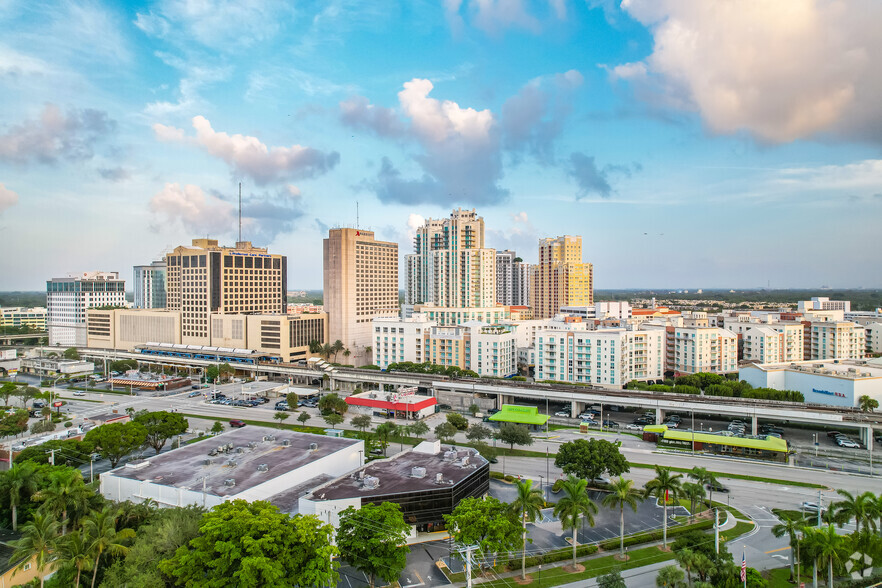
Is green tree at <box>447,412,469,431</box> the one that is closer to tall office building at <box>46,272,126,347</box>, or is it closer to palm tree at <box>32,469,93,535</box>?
palm tree at <box>32,469,93,535</box>

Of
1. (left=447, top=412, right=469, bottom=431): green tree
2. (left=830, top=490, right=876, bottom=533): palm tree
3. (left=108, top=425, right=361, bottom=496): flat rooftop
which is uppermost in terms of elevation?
(left=830, top=490, right=876, bottom=533): palm tree

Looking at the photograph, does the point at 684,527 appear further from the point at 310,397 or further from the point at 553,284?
the point at 553,284

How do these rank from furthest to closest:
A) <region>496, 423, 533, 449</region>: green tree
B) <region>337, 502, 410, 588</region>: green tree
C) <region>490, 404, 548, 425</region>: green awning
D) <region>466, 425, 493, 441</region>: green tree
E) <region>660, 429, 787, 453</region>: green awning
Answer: <region>490, 404, 548, 425</region>: green awning
<region>466, 425, 493, 441</region>: green tree
<region>496, 423, 533, 449</region>: green tree
<region>660, 429, 787, 453</region>: green awning
<region>337, 502, 410, 588</region>: green tree

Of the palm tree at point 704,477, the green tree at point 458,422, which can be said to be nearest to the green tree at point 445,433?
the green tree at point 458,422

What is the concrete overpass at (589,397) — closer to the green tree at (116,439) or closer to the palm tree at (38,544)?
the green tree at (116,439)

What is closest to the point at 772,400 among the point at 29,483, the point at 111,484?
the point at 111,484

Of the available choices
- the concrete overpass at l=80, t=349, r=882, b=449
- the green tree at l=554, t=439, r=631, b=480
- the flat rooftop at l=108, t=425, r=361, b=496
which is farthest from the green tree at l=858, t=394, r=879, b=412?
the flat rooftop at l=108, t=425, r=361, b=496

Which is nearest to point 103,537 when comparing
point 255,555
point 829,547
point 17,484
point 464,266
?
point 255,555
